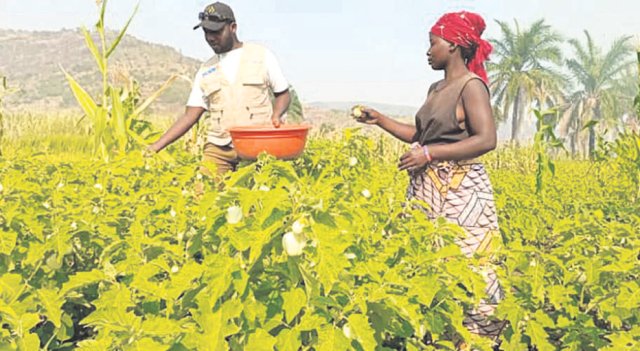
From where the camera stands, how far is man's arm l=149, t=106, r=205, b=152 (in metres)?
4.48

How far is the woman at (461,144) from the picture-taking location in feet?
9.39

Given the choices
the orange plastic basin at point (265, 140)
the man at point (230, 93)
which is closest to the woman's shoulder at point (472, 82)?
the orange plastic basin at point (265, 140)

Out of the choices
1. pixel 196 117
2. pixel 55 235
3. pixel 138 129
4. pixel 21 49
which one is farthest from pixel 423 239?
pixel 21 49

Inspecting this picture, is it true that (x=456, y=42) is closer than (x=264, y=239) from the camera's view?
No

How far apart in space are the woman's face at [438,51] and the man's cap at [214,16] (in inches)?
66.5

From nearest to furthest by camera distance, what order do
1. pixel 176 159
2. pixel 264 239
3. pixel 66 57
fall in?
pixel 264 239 < pixel 176 159 < pixel 66 57

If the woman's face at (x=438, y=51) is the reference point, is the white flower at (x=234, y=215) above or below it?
below

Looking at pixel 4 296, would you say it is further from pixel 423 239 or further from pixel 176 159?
pixel 176 159

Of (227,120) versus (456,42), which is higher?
(456,42)

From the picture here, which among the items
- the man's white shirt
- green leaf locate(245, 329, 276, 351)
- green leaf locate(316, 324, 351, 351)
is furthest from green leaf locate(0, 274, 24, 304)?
the man's white shirt

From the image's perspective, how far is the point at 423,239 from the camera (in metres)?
2.46

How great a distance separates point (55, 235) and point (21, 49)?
155 m

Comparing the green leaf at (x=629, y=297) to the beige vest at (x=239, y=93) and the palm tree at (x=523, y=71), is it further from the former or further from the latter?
the palm tree at (x=523, y=71)

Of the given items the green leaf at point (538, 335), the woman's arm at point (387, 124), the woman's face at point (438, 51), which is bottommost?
the green leaf at point (538, 335)
